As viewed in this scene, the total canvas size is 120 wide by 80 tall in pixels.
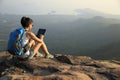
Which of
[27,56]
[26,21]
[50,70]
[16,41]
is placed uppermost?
[26,21]

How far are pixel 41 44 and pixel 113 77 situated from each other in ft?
16.8

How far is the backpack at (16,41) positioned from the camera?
52.2 ft

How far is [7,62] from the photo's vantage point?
18219mm

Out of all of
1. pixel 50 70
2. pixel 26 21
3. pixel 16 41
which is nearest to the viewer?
pixel 26 21

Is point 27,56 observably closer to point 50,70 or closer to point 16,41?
point 16,41

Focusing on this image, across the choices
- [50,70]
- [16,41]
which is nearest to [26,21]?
[16,41]

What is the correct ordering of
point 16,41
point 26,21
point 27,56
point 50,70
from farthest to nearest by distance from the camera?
point 27,56
point 50,70
point 16,41
point 26,21

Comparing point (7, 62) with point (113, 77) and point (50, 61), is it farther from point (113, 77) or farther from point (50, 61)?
point (113, 77)

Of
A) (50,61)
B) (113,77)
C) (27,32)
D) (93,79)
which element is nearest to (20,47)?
(27,32)

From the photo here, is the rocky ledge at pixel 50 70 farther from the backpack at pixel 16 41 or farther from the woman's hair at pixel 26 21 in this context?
the woman's hair at pixel 26 21

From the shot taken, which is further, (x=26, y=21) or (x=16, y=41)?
(x=16, y=41)

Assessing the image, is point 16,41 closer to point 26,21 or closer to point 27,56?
point 26,21

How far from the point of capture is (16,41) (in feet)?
53.2

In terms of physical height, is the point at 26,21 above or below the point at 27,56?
above
